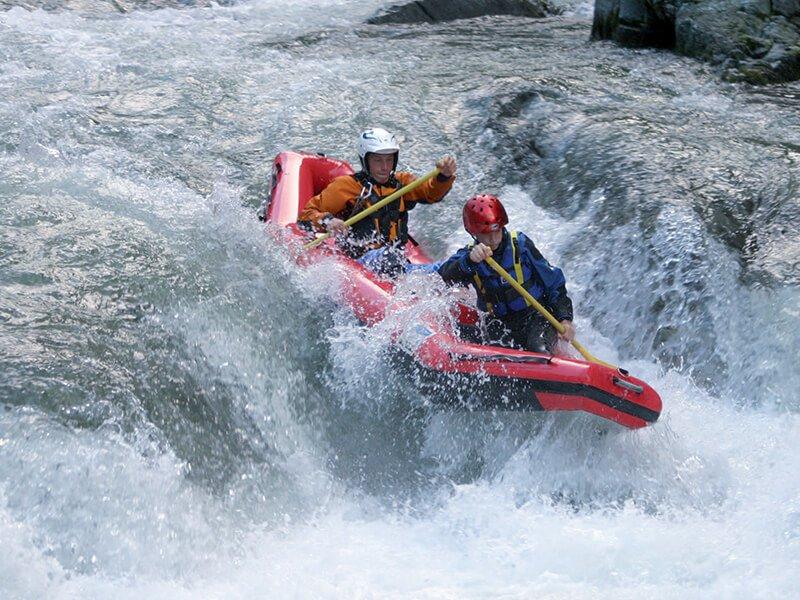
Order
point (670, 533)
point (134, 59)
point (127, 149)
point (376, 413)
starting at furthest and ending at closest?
point (134, 59) → point (127, 149) → point (376, 413) → point (670, 533)

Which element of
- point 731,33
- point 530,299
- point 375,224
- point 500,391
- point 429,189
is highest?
point 731,33

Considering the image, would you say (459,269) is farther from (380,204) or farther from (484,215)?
(380,204)

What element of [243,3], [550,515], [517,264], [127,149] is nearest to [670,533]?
[550,515]

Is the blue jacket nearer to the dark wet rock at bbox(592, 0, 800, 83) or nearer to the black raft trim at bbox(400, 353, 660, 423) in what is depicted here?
the black raft trim at bbox(400, 353, 660, 423)

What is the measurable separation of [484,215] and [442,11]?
315 inches

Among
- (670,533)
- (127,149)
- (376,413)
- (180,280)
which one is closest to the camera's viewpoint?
(670,533)

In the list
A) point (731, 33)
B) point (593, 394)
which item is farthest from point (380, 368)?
point (731, 33)

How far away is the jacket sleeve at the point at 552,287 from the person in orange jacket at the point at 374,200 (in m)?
1.08

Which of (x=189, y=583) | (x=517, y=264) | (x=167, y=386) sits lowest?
(x=189, y=583)

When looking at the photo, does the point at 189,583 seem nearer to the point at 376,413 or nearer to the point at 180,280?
the point at 376,413

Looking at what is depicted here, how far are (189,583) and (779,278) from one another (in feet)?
13.3

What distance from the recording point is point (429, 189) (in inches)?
265

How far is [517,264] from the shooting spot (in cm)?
563

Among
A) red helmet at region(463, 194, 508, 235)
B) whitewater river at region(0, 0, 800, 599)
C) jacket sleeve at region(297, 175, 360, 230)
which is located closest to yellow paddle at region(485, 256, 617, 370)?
red helmet at region(463, 194, 508, 235)
